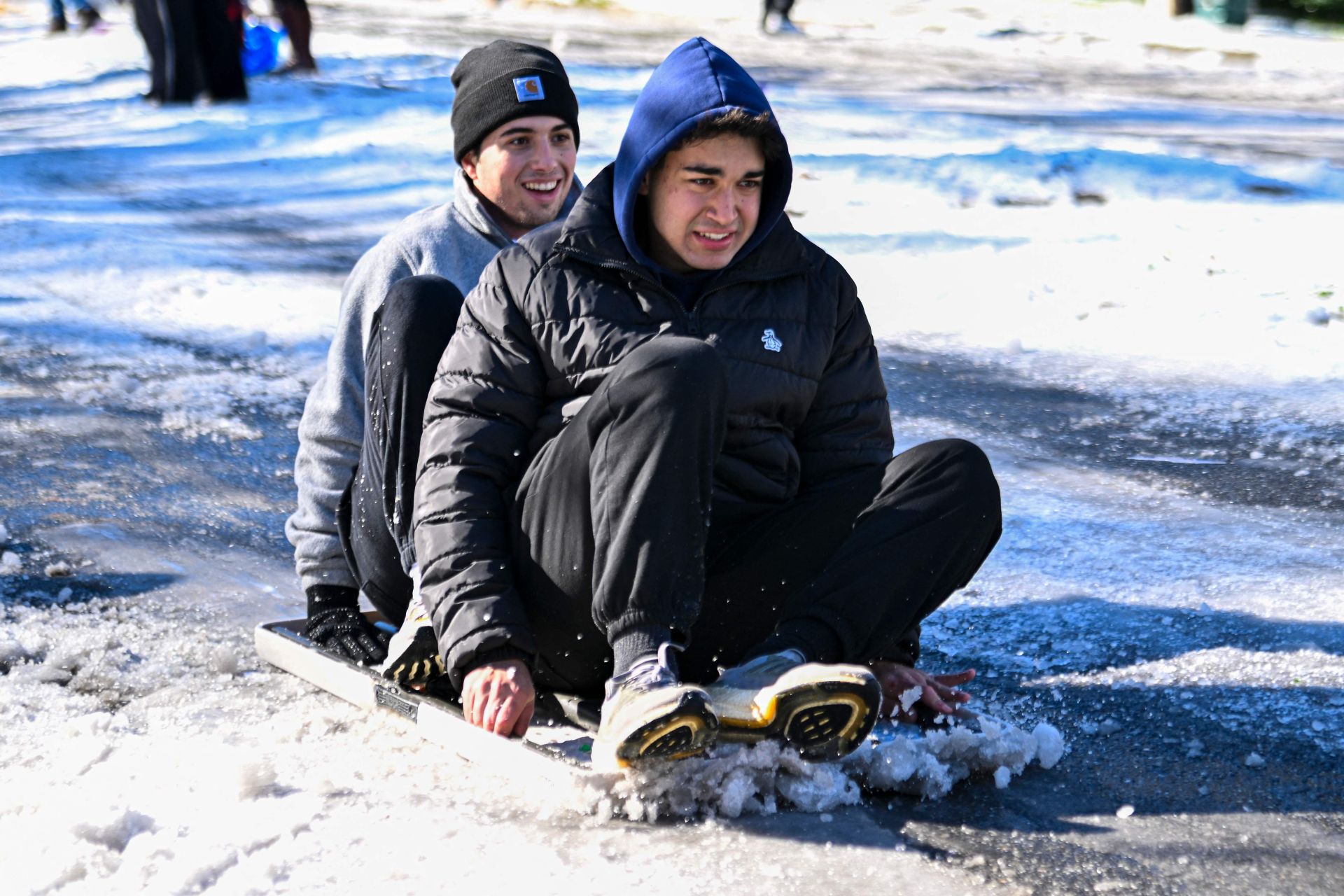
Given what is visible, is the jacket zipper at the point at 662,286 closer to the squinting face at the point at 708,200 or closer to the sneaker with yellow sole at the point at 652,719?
the squinting face at the point at 708,200

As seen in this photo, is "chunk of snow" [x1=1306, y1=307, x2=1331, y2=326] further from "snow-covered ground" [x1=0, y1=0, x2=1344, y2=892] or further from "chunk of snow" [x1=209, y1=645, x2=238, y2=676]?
"chunk of snow" [x1=209, y1=645, x2=238, y2=676]

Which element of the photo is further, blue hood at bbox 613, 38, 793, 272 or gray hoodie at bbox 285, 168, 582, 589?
gray hoodie at bbox 285, 168, 582, 589

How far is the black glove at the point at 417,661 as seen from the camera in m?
2.99

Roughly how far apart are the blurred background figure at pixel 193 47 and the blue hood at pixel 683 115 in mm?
11423

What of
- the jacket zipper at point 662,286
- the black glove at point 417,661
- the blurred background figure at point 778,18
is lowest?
the black glove at point 417,661

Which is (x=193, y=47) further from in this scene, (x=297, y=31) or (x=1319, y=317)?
(x=1319, y=317)

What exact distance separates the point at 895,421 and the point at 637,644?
2908mm

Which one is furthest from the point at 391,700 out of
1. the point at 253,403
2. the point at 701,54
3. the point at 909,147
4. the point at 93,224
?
the point at 909,147

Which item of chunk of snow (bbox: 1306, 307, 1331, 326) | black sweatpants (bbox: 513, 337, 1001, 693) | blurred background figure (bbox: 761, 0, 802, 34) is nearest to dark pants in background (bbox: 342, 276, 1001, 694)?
black sweatpants (bbox: 513, 337, 1001, 693)

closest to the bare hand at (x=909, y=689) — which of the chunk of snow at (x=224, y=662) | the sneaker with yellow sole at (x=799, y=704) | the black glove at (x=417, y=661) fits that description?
the sneaker with yellow sole at (x=799, y=704)

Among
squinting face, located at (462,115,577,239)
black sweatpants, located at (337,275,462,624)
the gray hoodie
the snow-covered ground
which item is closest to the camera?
the snow-covered ground

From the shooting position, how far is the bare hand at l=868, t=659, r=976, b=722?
2.97 metres

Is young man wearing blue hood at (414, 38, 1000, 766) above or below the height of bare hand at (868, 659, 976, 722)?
above

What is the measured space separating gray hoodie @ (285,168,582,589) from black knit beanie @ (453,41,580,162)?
28 centimetres
